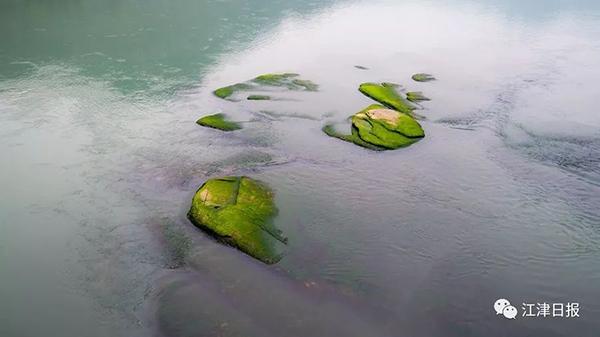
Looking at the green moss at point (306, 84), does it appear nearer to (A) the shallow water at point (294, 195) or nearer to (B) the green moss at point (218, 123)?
(A) the shallow water at point (294, 195)

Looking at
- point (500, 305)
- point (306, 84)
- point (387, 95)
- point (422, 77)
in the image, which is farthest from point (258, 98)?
point (500, 305)

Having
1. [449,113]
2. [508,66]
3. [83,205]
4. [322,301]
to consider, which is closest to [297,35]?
[508,66]

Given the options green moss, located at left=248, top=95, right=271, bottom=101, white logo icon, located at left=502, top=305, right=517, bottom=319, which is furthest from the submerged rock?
white logo icon, located at left=502, top=305, right=517, bottom=319

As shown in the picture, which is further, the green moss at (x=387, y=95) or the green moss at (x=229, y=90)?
the green moss at (x=229, y=90)

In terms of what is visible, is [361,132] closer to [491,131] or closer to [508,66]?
[491,131]

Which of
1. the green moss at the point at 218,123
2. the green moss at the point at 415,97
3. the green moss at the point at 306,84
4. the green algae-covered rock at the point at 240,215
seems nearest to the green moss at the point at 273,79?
the green moss at the point at 306,84

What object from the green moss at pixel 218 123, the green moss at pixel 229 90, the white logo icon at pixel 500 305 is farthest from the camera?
the green moss at pixel 229 90

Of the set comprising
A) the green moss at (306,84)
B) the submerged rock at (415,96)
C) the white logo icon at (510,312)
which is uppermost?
the submerged rock at (415,96)

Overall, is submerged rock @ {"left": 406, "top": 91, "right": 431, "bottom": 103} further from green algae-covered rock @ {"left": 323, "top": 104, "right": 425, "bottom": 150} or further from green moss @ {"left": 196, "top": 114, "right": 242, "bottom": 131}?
green moss @ {"left": 196, "top": 114, "right": 242, "bottom": 131}
